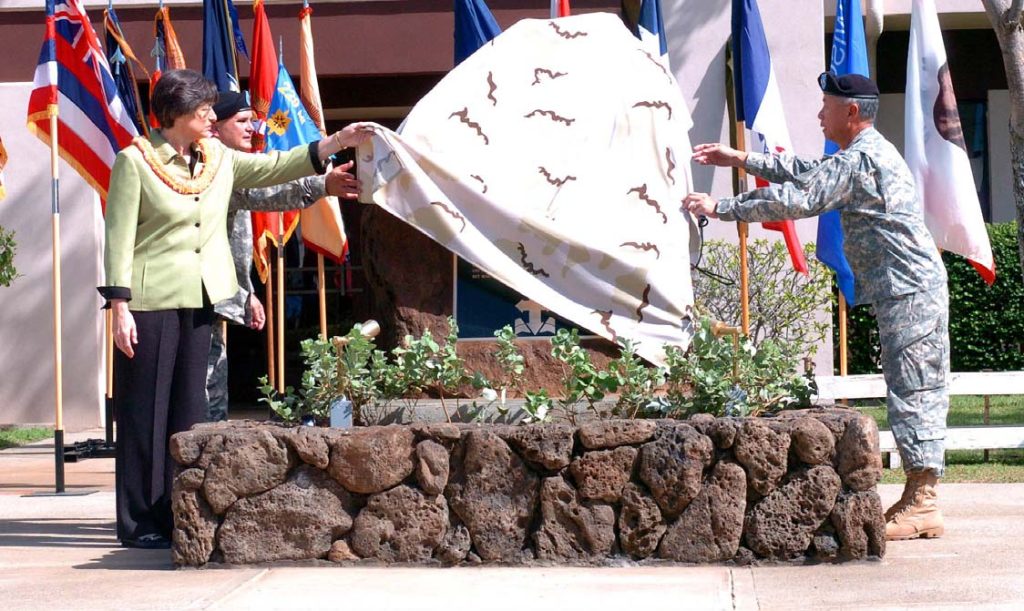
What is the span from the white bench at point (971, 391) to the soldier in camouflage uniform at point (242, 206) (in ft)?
13.1

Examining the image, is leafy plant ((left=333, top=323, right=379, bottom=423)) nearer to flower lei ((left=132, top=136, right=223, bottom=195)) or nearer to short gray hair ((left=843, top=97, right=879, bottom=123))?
flower lei ((left=132, top=136, right=223, bottom=195))

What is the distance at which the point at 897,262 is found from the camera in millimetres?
5875

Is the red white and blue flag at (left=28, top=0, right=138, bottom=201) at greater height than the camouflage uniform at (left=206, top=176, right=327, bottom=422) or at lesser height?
greater

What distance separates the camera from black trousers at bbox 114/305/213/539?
19.5 feet

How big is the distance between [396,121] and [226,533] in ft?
27.8

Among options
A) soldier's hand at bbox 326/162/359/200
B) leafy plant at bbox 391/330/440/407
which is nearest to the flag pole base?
soldier's hand at bbox 326/162/359/200

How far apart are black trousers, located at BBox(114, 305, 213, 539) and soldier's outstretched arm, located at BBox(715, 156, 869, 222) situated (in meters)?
2.52

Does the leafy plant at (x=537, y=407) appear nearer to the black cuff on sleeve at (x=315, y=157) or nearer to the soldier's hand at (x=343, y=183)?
the soldier's hand at (x=343, y=183)

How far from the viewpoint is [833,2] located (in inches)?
520

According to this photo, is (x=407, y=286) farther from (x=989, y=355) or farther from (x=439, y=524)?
(x=989, y=355)

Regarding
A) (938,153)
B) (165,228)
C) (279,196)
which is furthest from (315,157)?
(938,153)

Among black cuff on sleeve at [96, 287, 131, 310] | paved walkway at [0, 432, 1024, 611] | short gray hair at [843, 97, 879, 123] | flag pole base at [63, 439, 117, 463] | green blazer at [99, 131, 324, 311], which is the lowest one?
paved walkway at [0, 432, 1024, 611]

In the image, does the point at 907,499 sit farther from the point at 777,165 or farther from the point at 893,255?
the point at 777,165

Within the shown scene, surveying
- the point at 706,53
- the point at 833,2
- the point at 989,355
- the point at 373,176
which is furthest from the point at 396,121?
the point at 373,176
